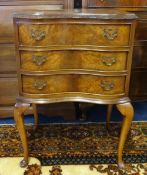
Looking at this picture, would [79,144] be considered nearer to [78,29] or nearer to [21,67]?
[21,67]

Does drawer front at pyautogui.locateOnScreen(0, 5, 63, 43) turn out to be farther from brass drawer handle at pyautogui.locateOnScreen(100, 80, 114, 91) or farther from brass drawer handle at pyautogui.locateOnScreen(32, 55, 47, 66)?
brass drawer handle at pyautogui.locateOnScreen(100, 80, 114, 91)

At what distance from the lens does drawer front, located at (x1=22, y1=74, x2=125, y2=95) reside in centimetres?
141

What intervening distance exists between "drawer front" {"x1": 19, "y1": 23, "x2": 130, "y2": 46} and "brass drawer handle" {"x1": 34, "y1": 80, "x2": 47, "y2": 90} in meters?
0.21

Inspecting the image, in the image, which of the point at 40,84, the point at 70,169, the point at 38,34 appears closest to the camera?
the point at 38,34

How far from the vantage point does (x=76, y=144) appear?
1.83 metres

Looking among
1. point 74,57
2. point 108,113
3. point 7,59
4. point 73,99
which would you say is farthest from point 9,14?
point 108,113

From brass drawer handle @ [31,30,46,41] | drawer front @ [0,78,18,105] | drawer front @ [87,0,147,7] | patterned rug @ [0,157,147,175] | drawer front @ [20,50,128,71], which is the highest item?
drawer front @ [87,0,147,7]

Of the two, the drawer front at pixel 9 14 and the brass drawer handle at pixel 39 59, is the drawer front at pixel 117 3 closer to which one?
the drawer front at pixel 9 14

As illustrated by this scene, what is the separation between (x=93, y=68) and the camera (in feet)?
4.60

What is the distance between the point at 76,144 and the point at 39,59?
0.75m

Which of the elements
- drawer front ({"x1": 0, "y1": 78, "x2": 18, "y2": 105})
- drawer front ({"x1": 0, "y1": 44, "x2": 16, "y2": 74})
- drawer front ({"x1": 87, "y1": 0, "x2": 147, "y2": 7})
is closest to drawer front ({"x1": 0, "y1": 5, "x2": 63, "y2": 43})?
drawer front ({"x1": 0, "y1": 44, "x2": 16, "y2": 74})

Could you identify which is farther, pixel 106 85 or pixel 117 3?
pixel 117 3

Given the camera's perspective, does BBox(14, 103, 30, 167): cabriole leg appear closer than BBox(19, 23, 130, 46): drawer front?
No

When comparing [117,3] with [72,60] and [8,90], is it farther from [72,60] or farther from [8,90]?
[8,90]
